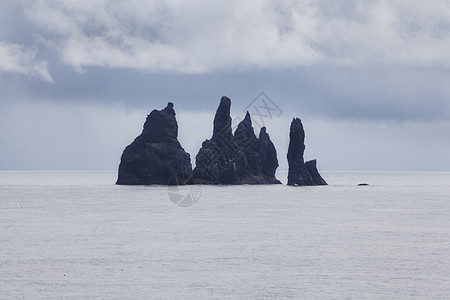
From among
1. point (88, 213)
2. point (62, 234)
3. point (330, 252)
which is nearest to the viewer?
point (330, 252)

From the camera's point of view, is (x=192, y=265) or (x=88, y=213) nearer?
(x=192, y=265)

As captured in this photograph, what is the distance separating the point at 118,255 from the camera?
191 feet

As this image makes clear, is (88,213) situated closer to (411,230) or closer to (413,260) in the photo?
(411,230)

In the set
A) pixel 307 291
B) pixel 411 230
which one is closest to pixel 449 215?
pixel 411 230

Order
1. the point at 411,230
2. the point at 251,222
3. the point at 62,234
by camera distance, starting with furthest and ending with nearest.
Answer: the point at 251,222
the point at 411,230
the point at 62,234

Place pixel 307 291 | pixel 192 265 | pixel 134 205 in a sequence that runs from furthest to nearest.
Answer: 1. pixel 134 205
2. pixel 192 265
3. pixel 307 291

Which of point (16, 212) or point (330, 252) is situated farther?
point (16, 212)


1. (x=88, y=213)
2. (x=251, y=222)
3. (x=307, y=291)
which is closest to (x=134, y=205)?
(x=88, y=213)

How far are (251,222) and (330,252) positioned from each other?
33.2 meters

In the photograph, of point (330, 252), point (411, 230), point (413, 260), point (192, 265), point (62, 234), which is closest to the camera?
point (192, 265)

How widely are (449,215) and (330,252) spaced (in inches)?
2317

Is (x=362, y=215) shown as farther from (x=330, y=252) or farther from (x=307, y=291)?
(x=307, y=291)

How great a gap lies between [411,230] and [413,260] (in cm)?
2859

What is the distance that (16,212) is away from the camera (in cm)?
11281
